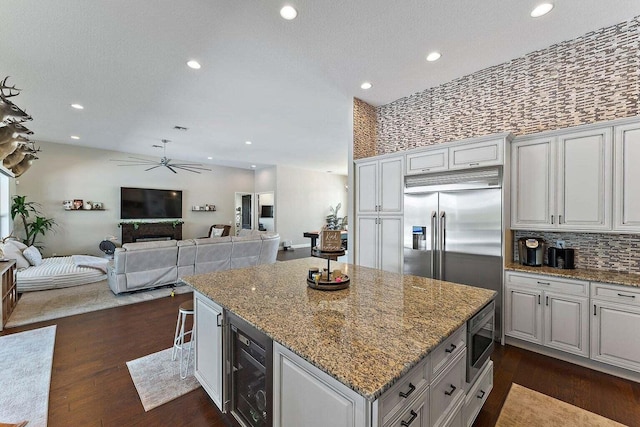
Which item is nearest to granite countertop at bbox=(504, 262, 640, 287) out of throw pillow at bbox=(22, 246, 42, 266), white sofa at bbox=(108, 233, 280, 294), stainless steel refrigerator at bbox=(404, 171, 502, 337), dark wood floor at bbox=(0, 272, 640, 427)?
stainless steel refrigerator at bbox=(404, 171, 502, 337)

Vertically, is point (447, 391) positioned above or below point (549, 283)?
below

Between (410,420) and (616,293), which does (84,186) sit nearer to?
(410,420)

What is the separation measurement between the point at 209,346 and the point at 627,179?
12.2 feet

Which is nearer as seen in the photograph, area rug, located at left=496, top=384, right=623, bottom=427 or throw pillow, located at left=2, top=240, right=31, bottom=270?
area rug, located at left=496, top=384, right=623, bottom=427

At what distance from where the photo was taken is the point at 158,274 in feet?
15.2

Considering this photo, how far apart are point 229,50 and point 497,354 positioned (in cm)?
418

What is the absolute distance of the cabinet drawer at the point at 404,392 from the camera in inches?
37.7

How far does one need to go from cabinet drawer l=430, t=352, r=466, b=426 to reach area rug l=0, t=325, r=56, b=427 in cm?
252

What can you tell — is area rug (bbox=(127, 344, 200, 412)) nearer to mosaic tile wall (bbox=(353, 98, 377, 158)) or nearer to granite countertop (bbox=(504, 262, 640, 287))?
granite countertop (bbox=(504, 262, 640, 287))

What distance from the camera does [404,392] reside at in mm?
1051

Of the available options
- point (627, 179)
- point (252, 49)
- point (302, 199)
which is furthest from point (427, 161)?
point (302, 199)

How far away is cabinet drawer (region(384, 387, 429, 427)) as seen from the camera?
1.03 meters

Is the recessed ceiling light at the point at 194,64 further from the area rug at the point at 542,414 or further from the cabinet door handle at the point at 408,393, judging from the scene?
the area rug at the point at 542,414

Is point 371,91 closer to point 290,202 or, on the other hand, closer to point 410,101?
point 410,101
